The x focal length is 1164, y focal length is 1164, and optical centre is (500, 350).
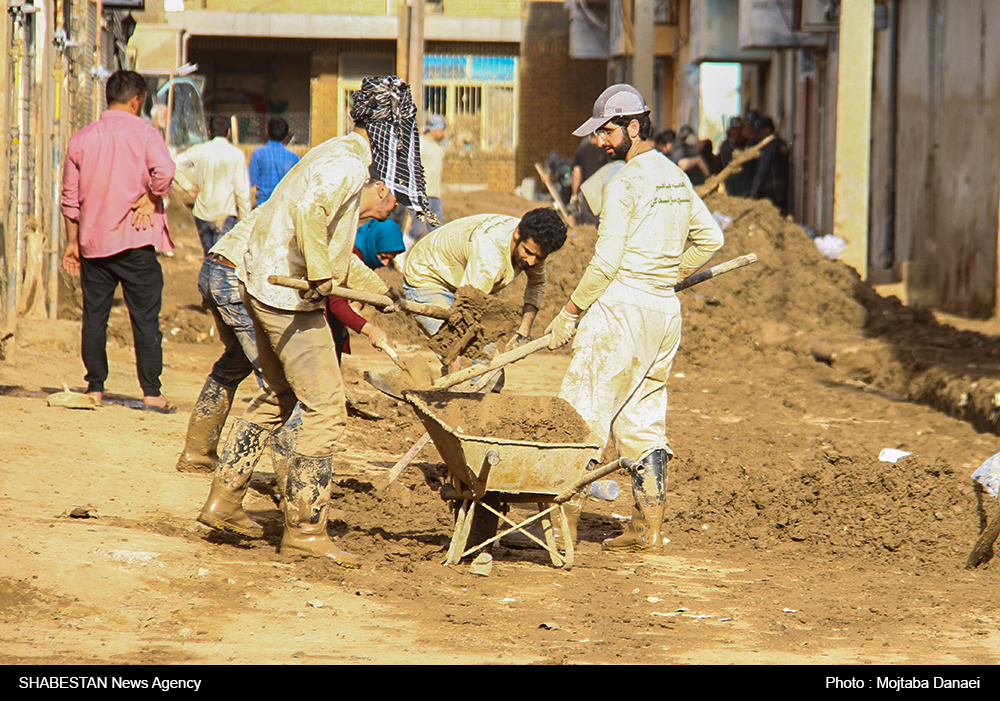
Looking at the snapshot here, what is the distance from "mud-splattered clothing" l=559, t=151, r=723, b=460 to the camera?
203 inches

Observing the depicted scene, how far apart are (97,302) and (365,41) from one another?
22.6 meters

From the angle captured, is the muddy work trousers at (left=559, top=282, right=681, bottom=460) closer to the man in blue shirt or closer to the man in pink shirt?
the man in pink shirt

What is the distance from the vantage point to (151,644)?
3568mm

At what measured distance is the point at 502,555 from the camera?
5.24 meters

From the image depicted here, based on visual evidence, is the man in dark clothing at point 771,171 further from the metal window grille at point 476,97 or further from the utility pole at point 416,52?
the metal window grille at point 476,97

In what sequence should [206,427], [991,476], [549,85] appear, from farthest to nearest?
1. [549,85]
2. [206,427]
3. [991,476]

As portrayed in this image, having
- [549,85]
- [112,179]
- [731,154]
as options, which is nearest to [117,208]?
[112,179]

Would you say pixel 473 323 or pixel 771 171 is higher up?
pixel 771 171

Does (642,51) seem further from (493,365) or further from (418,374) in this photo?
(493,365)

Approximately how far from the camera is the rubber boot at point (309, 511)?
465cm

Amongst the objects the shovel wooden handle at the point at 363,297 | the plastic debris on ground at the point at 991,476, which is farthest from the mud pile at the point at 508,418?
the plastic debris on ground at the point at 991,476

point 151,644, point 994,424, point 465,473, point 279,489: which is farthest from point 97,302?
point 994,424

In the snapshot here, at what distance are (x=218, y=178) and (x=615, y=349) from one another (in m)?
6.70
